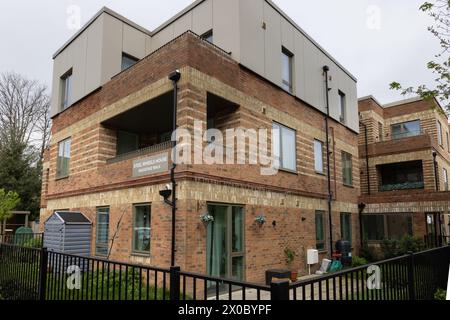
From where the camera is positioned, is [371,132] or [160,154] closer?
[160,154]

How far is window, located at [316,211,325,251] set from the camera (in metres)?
14.1

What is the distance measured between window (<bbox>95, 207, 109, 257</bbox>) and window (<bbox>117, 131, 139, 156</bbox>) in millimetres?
2503

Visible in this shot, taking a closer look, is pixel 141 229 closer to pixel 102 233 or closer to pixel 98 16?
pixel 102 233

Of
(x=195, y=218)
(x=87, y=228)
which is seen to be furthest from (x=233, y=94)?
(x=87, y=228)

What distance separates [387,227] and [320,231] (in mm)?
4778

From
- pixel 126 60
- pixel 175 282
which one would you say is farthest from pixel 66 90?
pixel 175 282

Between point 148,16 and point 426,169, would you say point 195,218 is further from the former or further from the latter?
point 426,169

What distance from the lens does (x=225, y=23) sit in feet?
37.8

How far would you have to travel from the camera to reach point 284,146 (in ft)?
41.8

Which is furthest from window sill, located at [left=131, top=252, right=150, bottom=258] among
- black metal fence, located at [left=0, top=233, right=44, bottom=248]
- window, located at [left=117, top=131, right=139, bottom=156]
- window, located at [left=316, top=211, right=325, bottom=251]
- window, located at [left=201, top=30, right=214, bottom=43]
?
window, located at [left=201, top=30, right=214, bottom=43]

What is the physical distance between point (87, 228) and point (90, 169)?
6.63ft

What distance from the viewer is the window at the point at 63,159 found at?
1454 centimetres

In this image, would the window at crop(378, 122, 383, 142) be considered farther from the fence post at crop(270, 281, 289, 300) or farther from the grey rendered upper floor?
the fence post at crop(270, 281, 289, 300)

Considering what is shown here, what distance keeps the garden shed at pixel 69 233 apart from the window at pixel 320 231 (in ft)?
27.1
